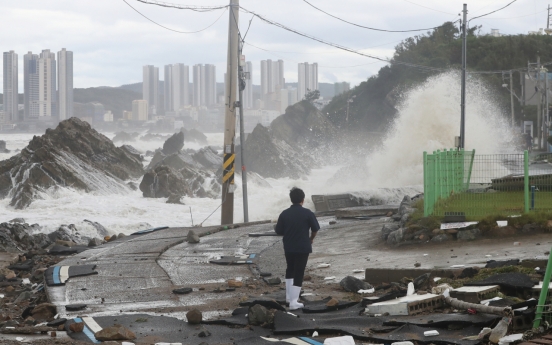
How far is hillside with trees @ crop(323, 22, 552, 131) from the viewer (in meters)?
80.8

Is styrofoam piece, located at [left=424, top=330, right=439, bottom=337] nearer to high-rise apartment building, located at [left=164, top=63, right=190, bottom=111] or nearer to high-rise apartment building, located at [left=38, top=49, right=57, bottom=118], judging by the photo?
high-rise apartment building, located at [left=38, top=49, right=57, bottom=118]

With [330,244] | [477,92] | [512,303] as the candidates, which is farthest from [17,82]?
[512,303]

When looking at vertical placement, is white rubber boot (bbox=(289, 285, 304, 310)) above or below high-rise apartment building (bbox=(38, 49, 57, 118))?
below

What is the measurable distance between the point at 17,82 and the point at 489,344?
11512 centimetres

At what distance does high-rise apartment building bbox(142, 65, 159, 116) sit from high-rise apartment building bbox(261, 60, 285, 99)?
3491 cm

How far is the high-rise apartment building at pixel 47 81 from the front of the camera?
349 ft

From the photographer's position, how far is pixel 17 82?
11400cm

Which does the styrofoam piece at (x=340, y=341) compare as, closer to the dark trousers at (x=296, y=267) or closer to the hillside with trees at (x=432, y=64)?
the dark trousers at (x=296, y=267)

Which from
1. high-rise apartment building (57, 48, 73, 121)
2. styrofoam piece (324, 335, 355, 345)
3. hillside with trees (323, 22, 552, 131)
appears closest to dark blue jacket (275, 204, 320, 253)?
styrofoam piece (324, 335, 355, 345)

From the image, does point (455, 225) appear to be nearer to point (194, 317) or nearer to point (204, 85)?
Result: point (194, 317)

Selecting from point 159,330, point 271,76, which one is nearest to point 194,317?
point 159,330

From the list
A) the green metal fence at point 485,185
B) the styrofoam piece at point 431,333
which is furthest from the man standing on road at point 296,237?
the green metal fence at point 485,185

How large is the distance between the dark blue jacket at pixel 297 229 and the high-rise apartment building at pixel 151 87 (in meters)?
149

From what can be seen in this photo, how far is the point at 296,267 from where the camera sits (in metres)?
9.68
